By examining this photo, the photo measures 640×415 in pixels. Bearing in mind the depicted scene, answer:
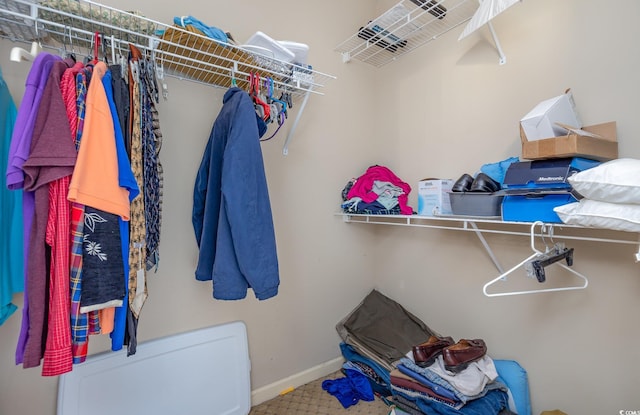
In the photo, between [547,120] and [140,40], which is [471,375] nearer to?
[547,120]

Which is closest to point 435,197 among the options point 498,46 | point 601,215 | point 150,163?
point 601,215

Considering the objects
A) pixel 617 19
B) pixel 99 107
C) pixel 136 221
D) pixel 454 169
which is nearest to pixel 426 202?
pixel 454 169

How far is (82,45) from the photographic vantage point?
112 centimetres

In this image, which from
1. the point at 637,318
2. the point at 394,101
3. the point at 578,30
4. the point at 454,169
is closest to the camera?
the point at 637,318

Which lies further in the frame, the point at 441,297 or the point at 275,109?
the point at 441,297

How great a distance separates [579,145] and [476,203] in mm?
403

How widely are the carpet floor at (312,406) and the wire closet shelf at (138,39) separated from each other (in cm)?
169

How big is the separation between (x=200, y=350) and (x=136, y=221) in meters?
0.80

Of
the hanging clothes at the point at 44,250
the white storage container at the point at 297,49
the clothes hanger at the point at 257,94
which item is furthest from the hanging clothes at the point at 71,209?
the white storage container at the point at 297,49

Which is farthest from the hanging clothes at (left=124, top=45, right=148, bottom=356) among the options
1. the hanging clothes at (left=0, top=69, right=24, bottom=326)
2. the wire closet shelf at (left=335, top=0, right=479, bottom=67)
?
the wire closet shelf at (left=335, top=0, right=479, bottom=67)

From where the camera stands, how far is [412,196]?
1.86 m

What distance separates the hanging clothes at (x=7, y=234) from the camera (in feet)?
2.92

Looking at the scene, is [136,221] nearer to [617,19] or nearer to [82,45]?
[82,45]

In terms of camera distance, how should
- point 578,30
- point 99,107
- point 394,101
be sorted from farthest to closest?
point 394,101 < point 578,30 < point 99,107
